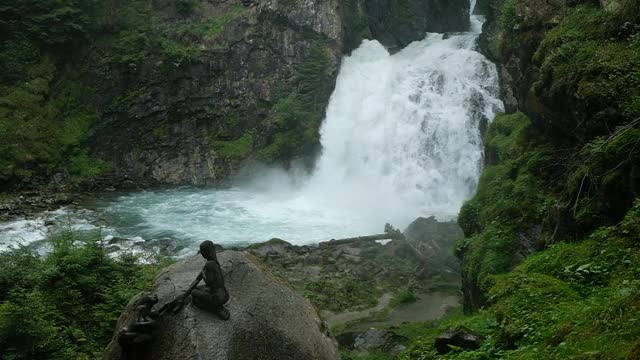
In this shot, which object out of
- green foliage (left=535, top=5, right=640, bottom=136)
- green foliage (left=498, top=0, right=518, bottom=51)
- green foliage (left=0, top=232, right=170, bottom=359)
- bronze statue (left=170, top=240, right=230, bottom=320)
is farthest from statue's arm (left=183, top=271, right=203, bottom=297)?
green foliage (left=498, top=0, right=518, bottom=51)

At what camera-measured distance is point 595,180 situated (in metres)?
7.68

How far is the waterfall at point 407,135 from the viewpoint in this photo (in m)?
23.0

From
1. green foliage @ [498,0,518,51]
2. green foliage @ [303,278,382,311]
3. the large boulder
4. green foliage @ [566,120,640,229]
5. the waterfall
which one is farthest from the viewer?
the waterfall

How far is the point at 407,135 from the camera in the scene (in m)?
25.3

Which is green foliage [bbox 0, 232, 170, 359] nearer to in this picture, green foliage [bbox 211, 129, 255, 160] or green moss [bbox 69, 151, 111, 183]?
green moss [bbox 69, 151, 111, 183]

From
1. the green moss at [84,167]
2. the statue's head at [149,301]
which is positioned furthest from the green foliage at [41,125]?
the statue's head at [149,301]

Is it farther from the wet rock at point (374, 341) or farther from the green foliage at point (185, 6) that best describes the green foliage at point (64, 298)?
the green foliage at point (185, 6)

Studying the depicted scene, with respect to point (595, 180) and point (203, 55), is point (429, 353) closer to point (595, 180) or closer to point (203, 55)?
point (595, 180)

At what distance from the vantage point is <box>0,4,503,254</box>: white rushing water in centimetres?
2092

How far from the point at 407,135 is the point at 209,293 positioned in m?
19.3

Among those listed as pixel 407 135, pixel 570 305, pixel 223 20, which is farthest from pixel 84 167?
pixel 570 305

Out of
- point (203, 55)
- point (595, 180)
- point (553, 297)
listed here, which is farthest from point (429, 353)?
point (203, 55)

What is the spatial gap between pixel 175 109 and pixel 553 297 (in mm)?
23997

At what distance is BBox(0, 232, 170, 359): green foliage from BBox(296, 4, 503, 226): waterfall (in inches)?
465
